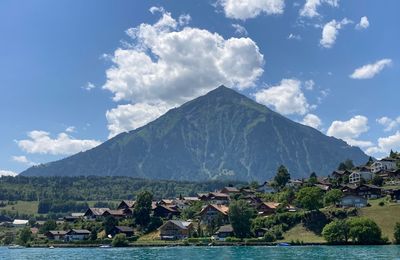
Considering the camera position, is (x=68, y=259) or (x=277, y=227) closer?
(x=68, y=259)

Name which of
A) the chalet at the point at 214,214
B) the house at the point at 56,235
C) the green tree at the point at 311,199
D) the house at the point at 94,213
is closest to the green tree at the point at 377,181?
the green tree at the point at 311,199

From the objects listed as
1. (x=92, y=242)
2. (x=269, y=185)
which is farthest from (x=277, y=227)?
(x=269, y=185)

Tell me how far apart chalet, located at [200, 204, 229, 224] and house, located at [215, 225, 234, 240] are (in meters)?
7.51

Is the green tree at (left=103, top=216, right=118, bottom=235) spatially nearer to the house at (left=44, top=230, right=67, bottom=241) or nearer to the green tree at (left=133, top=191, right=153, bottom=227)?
the green tree at (left=133, top=191, right=153, bottom=227)

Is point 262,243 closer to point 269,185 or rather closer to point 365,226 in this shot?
point 365,226

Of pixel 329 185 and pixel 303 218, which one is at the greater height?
pixel 329 185

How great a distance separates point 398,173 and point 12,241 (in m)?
119

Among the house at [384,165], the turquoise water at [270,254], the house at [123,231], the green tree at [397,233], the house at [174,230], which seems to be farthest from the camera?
the house at [384,165]

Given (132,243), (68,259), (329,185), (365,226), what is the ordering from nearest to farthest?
(68,259), (365,226), (132,243), (329,185)

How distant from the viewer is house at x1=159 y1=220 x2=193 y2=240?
126 m

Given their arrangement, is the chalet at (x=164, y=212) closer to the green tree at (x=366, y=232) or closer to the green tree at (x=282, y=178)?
the green tree at (x=282, y=178)

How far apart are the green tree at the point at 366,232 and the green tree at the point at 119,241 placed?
52.5 meters

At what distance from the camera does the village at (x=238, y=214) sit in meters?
116

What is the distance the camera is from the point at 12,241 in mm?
164375
